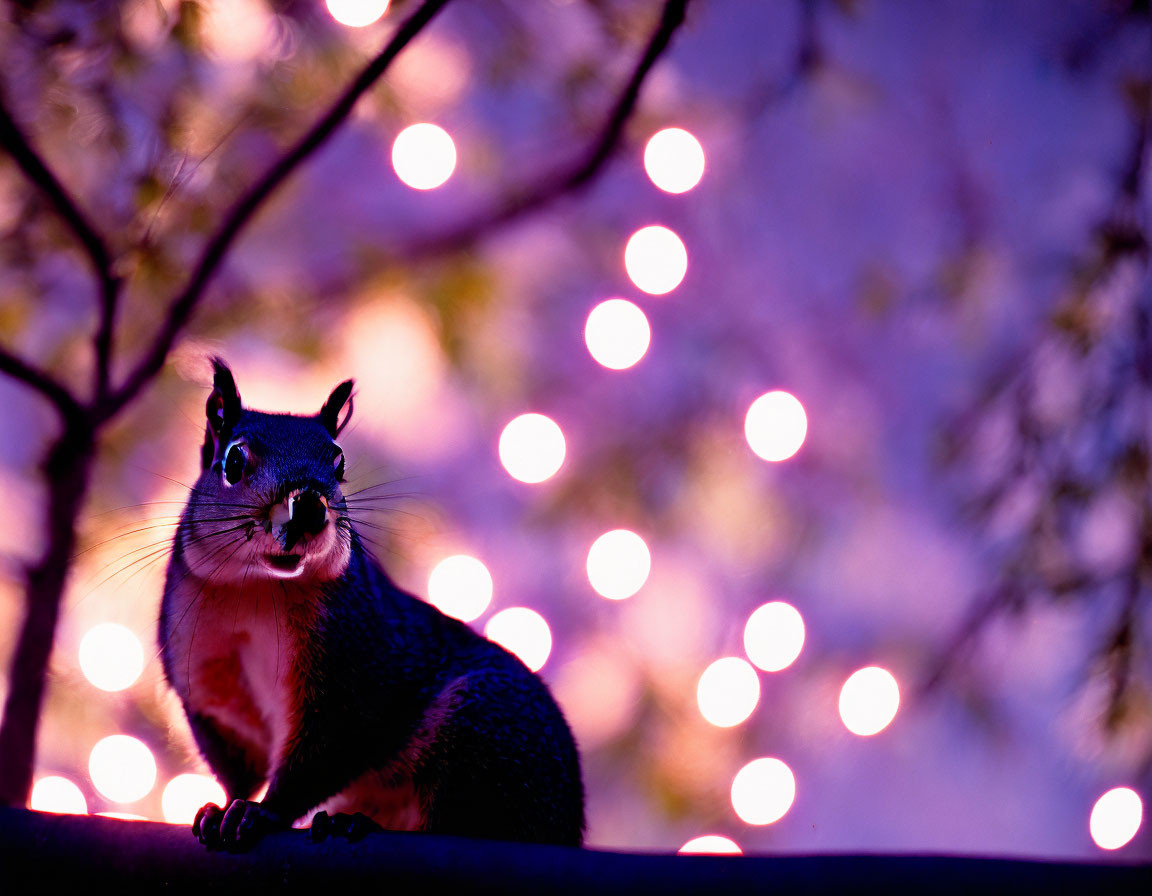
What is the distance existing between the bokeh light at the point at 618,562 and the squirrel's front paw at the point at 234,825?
90 cm

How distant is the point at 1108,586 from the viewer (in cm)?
168

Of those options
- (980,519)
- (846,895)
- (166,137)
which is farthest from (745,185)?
(846,895)

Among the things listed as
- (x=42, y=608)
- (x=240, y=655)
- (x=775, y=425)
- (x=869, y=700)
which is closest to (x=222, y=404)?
(x=240, y=655)

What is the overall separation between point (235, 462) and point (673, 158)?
38.3 inches

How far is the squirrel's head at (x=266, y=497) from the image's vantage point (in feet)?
1.95

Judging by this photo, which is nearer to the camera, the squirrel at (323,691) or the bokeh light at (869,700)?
the squirrel at (323,691)

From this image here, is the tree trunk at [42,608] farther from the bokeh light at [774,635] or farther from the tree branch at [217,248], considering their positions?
the bokeh light at [774,635]

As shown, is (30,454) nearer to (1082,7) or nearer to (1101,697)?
(1101,697)

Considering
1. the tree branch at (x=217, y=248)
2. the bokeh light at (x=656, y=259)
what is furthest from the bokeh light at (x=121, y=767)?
the bokeh light at (x=656, y=259)

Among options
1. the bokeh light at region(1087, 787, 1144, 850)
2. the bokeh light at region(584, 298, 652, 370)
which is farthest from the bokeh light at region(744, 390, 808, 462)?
the bokeh light at region(1087, 787, 1144, 850)

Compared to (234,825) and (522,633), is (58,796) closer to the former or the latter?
(522,633)

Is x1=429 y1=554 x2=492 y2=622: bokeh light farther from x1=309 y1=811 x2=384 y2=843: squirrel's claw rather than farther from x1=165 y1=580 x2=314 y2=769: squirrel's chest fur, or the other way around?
x1=309 y1=811 x2=384 y2=843: squirrel's claw

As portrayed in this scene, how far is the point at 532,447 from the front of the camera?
147 centimetres

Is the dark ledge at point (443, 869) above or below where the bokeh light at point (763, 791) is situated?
above
